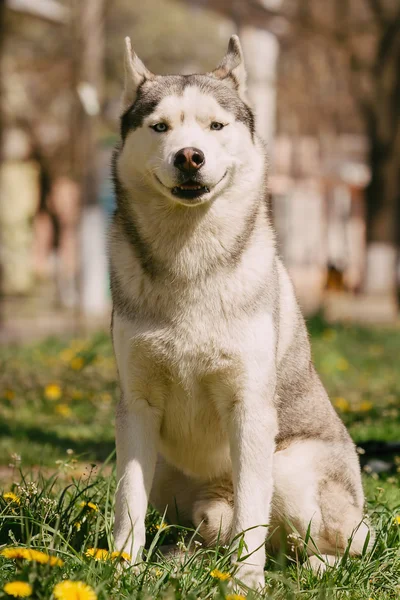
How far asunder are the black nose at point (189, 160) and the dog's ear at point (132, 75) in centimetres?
57

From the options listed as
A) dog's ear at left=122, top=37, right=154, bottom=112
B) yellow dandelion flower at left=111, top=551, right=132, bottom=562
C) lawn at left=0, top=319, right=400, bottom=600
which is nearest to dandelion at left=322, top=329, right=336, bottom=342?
lawn at left=0, top=319, right=400, bottom=600

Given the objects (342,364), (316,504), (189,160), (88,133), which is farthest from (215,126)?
(88,133)

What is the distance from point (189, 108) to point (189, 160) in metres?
0.30

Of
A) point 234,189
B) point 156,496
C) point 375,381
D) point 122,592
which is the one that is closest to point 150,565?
point 122,592


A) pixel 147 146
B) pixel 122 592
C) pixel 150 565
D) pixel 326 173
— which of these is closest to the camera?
pixel 122 592

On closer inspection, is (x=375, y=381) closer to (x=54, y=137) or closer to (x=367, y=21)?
(x=367, y=21)

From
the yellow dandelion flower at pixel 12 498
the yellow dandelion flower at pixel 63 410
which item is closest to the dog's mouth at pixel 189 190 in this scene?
the yellow dandelion flower at pixel 12 498

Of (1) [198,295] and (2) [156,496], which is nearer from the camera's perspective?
(1) [198,295]

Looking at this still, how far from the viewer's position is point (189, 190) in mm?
3113

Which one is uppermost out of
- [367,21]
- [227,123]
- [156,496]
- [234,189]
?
[367,21]

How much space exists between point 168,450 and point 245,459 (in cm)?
47

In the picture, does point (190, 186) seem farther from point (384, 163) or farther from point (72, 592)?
point (384, 163)

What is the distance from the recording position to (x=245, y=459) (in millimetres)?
3023

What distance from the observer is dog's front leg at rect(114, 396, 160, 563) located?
3.05 meters
